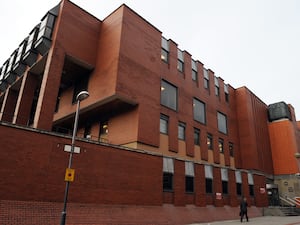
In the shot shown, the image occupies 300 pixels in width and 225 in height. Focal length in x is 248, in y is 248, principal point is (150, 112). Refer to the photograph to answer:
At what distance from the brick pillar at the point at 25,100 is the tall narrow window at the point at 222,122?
2331 centimetres

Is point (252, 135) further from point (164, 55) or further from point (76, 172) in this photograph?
point (76, 172)

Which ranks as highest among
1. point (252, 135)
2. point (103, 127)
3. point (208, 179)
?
point (252, 135)

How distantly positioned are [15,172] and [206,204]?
16257mm

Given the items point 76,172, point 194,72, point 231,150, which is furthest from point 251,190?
point 76,172

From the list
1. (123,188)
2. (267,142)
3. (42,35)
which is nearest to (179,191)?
(123,188)

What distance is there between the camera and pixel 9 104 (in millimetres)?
29531

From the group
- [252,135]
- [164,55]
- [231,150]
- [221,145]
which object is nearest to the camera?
[164,55]

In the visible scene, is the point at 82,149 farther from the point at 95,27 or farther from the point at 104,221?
the point at 95,27

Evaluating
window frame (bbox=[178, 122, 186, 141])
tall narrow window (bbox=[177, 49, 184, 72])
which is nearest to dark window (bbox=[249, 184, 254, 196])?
window frame (bbox=[178, 122, 186, 141])

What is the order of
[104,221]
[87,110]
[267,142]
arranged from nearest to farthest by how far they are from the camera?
[104,221], [87,110], [267,142]

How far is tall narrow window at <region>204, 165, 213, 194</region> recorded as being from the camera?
23188 millimetres

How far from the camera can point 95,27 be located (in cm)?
2508

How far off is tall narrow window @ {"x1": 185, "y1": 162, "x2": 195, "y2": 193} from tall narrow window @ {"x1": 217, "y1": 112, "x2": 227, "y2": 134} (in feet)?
43.2

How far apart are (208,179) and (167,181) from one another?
18.2ft
